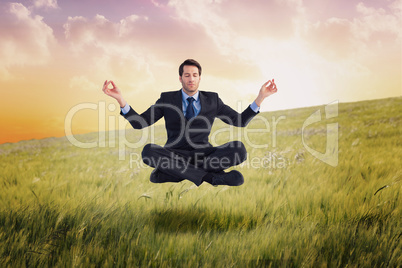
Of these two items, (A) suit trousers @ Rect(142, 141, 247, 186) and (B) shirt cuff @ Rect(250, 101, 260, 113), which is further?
(B) shirt cuff @ Rect(250, 101, 260, 113)

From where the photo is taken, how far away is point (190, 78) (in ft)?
14.9

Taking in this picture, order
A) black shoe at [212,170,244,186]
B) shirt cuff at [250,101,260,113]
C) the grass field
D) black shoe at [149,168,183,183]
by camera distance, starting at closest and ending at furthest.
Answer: the grass field, black shoe at [212,170,244,186], black shoe at [149,168,183,183], shirt cuff at [250,101,260,113]

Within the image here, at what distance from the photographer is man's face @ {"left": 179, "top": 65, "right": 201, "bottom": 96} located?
453 centimetres

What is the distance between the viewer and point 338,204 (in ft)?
12.9

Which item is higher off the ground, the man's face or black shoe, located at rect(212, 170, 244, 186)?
the man's face

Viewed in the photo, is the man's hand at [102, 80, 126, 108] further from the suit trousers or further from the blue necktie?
the blue necktie

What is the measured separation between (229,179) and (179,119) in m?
1.19

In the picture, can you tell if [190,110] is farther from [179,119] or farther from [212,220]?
[212,220]

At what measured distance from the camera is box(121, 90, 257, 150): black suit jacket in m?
4.53

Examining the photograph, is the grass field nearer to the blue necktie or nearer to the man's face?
the blue necktie

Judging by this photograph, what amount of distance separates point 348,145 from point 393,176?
299 cm

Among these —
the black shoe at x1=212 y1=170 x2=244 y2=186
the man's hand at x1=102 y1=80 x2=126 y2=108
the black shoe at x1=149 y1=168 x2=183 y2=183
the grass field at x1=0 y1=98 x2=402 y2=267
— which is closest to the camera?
the grass field at x1=0 y1=98 x2=402 y2=267

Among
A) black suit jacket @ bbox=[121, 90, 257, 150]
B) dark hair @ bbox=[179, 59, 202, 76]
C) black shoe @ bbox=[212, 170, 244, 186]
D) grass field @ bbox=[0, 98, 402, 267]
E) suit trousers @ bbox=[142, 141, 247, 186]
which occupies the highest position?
dark hair @ bbox=[179, 59, 202, 76]

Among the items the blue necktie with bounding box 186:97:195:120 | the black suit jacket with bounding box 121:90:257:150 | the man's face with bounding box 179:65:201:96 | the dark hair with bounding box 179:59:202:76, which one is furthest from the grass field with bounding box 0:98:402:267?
the dark hair with bounding box 179:59:202:76
